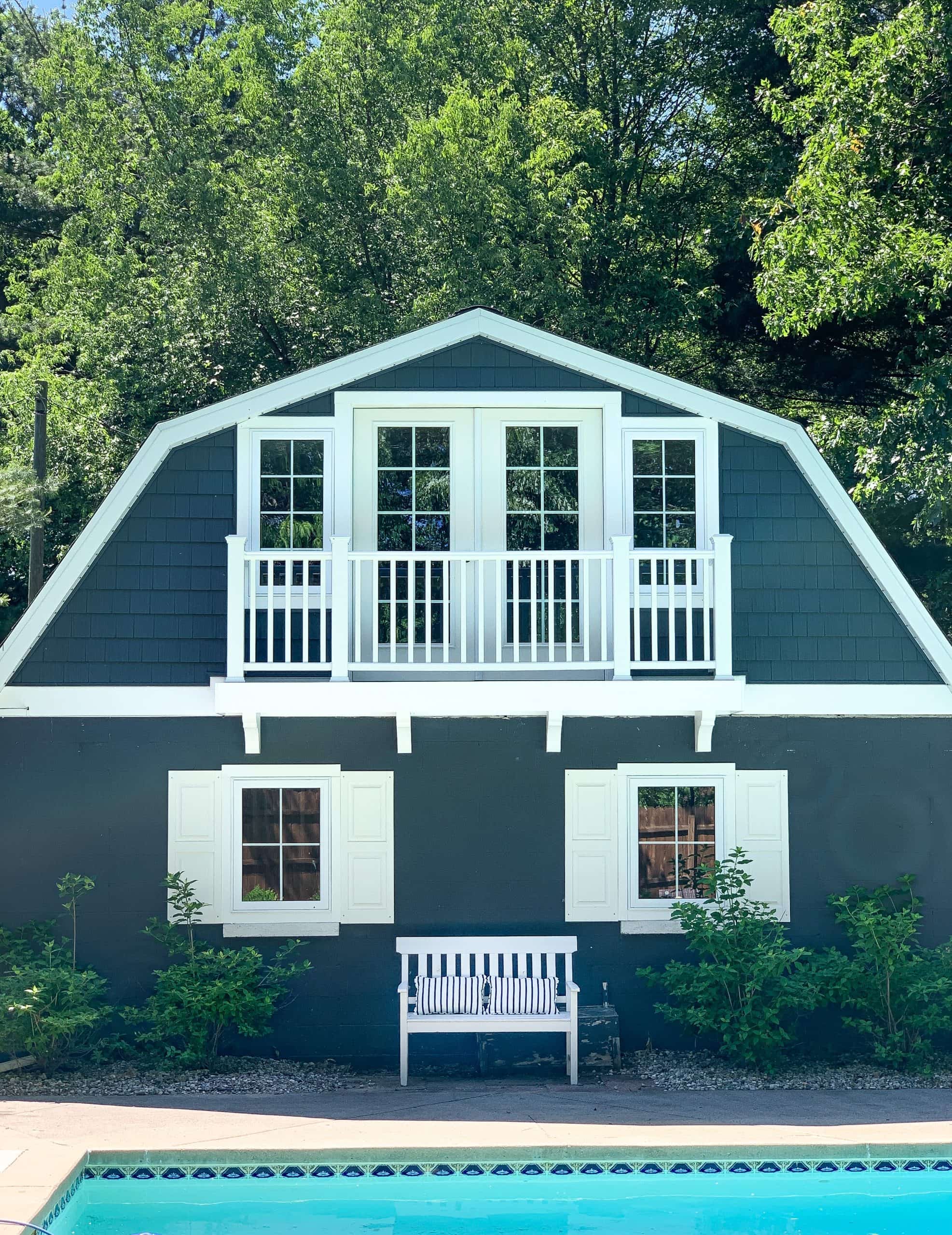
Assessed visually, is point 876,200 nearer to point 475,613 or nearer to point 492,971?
point 475,613

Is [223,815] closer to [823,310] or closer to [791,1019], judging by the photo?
[791,1019]

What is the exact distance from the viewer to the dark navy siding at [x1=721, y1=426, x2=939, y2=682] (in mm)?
10852

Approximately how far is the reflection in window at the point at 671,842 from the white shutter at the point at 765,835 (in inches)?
10.2

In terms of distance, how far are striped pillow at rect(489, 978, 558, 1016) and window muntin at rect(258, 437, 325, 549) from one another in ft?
12.5

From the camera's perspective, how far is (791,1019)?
10.6 metres

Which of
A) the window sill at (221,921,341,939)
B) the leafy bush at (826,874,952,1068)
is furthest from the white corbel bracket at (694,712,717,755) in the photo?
the window sill at (221,921,341,939)

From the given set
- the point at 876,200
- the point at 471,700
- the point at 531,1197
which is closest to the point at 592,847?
the point at 471,700

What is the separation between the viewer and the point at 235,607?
10.0 meters

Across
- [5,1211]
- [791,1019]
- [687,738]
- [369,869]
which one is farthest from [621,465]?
[5,1211]

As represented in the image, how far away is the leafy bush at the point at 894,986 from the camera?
33.3 ft

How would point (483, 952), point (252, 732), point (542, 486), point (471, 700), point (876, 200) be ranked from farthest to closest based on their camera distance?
1. point (876, 200)
2. point (542, 486)
3. point (252, 732)
4. point (483, 952)
5. point (471, 700)

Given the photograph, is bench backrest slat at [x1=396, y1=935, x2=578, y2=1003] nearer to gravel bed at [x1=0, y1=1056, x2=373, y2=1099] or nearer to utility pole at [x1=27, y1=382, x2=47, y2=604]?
gravel bed at [x1=0, y1=1056, x2=373, y2=1099]

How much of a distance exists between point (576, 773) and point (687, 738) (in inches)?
37.6

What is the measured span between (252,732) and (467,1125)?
11.8 ft
